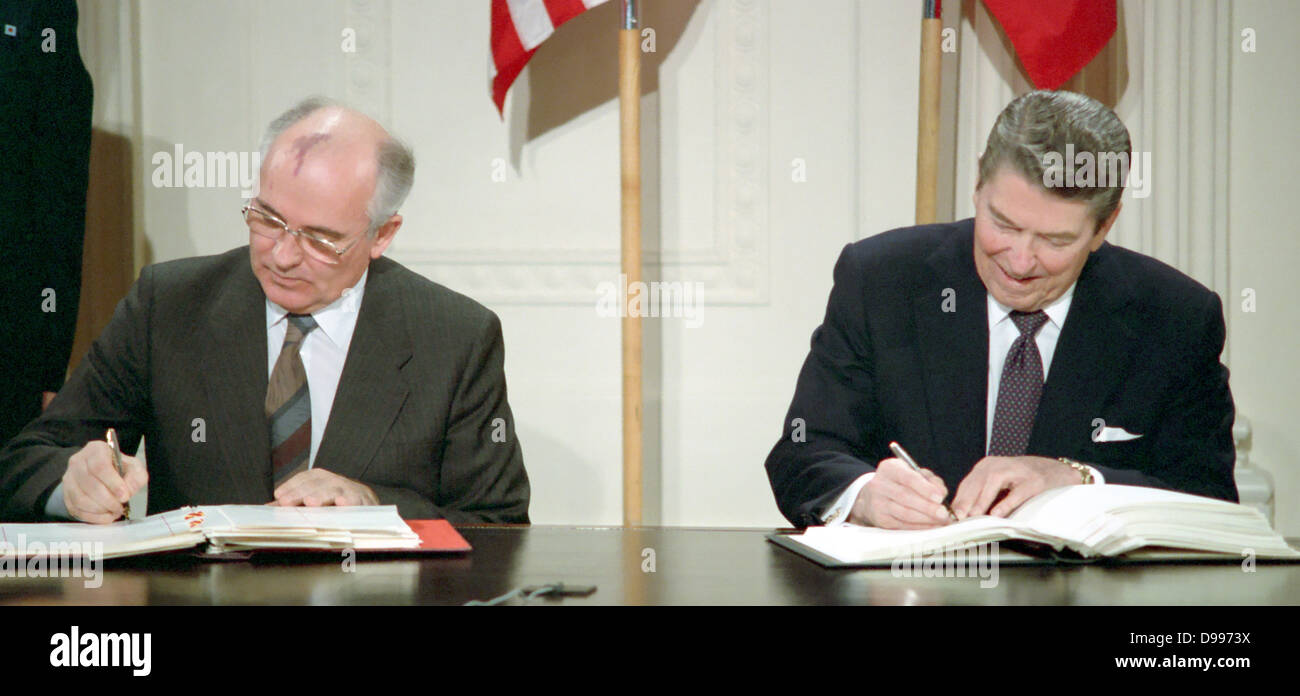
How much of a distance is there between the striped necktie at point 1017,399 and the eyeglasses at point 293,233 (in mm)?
1253

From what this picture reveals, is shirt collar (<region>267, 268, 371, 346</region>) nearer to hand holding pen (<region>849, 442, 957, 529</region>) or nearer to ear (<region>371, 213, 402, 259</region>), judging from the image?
ear (<region>371, 213, 402, 259</region>)

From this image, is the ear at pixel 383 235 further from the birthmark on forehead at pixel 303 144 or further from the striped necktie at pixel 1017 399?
the striped necktie at pixel 1017 399

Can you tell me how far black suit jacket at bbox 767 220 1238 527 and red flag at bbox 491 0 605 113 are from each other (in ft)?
4.22

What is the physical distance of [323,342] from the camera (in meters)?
2.34

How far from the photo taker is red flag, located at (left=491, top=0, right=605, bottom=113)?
126 inches

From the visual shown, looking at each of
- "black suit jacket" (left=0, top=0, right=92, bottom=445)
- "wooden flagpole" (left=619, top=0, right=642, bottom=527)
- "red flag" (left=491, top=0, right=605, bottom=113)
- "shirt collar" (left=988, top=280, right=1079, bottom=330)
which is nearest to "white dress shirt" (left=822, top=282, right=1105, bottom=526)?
"shirt collar" (left=988, top=280, right=1079, bottom=330)

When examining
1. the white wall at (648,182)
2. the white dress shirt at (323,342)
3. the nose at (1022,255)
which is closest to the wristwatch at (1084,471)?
the nose at (1022,255)

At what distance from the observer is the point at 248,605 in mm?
1177

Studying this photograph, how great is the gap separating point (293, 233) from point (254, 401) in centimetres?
32

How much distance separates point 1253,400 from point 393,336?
8.28ft

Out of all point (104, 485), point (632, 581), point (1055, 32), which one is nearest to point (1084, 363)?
point (632, 581)

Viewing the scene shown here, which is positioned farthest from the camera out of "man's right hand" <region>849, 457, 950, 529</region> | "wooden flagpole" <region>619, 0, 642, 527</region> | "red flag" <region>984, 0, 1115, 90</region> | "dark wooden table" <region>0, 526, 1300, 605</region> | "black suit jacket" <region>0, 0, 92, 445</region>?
"wooden flagpole" <region>619, 0, 642, 527</region>
